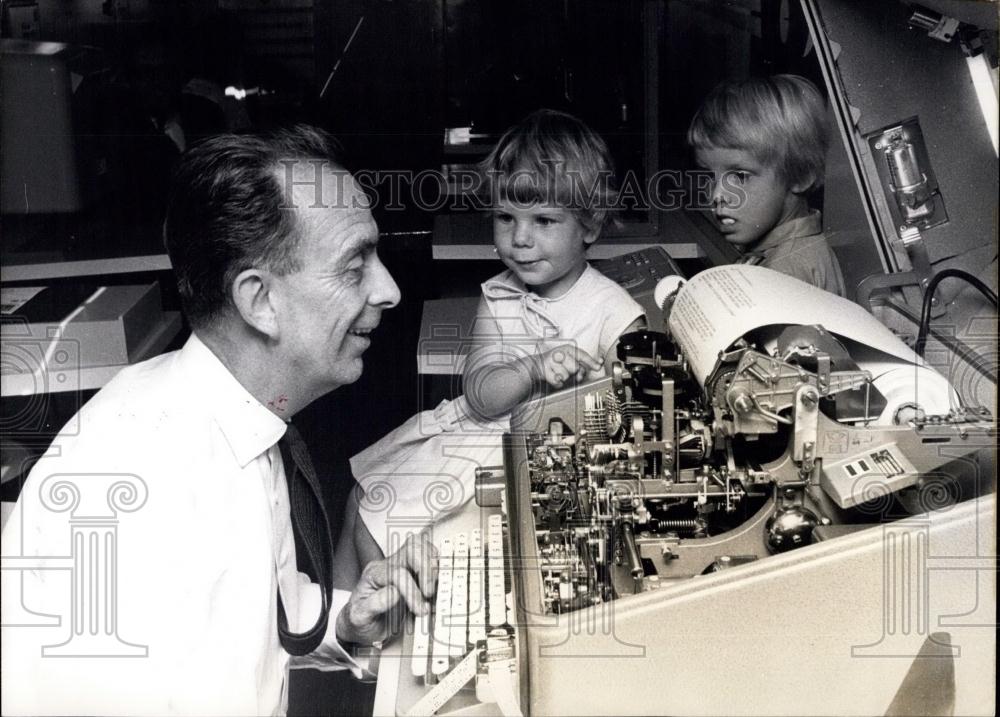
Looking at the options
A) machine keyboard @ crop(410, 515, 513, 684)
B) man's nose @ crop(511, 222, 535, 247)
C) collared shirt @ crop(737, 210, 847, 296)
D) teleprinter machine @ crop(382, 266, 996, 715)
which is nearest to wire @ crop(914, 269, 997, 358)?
teleprinter machine @ crop(382, 266, 996, 715)

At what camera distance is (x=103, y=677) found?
2.59 m

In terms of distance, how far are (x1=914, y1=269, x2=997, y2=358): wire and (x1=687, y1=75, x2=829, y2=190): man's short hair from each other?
16.2 inches

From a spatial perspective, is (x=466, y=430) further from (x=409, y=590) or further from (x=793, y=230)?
(x=793, y=230)

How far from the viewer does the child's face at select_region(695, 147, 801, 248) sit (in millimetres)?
2693

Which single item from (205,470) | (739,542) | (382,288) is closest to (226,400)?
(205,470)

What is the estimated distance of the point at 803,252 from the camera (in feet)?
8.95

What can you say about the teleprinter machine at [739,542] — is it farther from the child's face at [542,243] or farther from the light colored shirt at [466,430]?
the child's face at [542,243]

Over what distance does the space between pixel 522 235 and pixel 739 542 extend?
944mm

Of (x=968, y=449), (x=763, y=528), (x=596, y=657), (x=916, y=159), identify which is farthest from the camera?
(x=916, y=159)

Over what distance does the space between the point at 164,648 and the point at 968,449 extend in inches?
81.8

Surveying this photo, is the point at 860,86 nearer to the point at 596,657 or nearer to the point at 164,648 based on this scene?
the point at 596,657

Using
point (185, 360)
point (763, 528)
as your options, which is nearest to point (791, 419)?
point (763, 528)

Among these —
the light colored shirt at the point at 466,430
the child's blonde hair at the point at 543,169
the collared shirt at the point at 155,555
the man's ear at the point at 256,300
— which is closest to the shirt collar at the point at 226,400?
the collared shirt at the point at 155,555

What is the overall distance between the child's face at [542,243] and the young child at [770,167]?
0.38 meters
